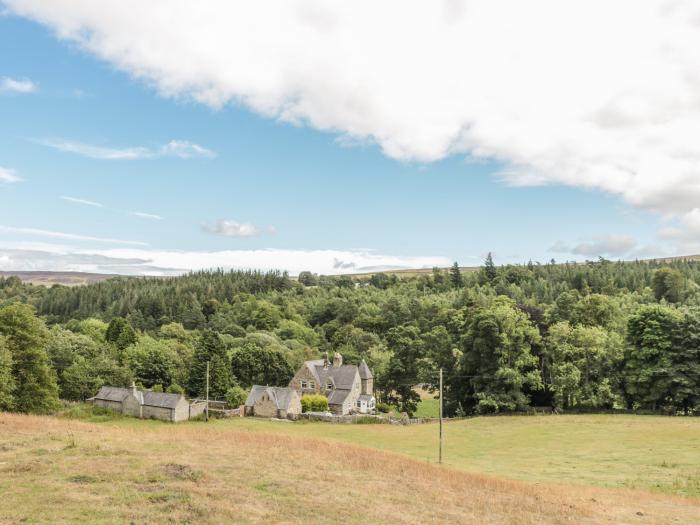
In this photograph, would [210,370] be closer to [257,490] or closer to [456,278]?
[257,490]

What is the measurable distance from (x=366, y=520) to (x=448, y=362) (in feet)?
176

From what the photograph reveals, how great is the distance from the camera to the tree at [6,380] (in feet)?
149

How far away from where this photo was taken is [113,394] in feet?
201

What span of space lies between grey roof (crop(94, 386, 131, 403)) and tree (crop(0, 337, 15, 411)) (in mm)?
13479

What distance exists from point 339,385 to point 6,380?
41042mm

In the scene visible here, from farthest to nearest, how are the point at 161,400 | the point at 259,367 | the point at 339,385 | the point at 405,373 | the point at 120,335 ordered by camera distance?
the point at 120,335 < the point at 259,367 < the point at 405,373 < the point at 339,385 < the point at 161,400

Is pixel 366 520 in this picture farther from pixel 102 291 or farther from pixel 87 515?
pixel 102 291

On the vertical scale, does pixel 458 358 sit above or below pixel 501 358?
below

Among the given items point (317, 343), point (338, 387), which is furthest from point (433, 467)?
point (317, 343)

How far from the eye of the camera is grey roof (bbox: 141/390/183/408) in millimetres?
57406

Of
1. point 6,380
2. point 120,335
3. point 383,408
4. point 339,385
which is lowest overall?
point 383,408

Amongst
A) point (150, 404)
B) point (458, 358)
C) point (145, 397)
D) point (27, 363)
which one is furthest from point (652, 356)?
point (27, 363)

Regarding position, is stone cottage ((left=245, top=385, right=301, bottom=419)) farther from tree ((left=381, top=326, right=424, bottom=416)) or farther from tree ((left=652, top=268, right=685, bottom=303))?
tree ((left=652, top=268, right=685, bottom=303))

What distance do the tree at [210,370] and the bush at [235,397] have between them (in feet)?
10.9
